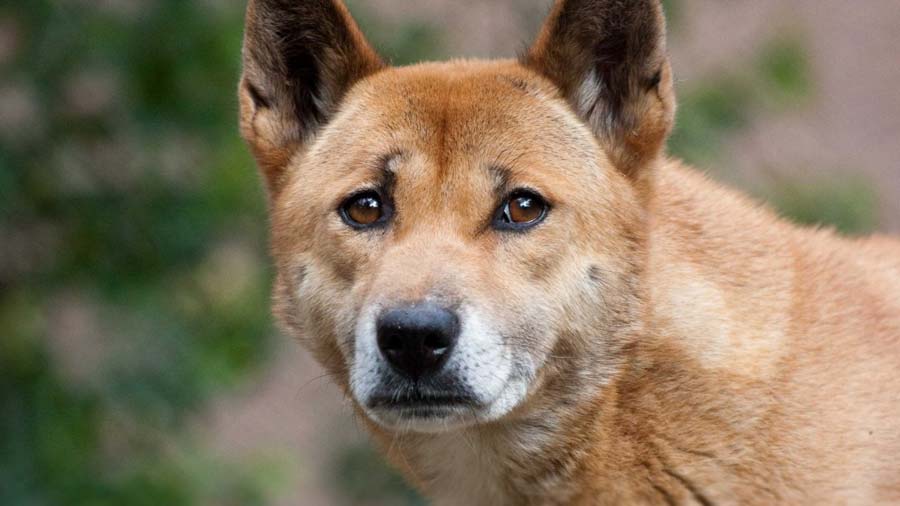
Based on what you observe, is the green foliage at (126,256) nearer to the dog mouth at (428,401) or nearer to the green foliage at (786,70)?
the green foliage at (786,70)

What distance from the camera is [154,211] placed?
6.29 metres

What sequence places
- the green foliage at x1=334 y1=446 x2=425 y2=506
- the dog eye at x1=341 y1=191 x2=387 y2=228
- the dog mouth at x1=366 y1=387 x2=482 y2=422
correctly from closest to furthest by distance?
1. the dog mouth at x1=366 y1=387 x2=482 y2=422
2. the dog eye at x1=341 y1=191 x2=387 y2=228
3. the green foliage at x1=334 y1=446 x2=425 y2=506

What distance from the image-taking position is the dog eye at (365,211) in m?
3.75

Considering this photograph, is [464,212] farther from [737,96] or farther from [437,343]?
[737,96]

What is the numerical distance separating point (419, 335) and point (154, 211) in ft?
10.7

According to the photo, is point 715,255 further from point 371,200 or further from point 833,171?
point 833,171

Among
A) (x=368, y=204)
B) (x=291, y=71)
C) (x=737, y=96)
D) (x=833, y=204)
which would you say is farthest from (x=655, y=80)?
(x=833, y=204)

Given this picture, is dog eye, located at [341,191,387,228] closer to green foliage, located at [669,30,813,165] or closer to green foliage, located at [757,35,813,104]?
green foliage, located at [669,30,813,165]

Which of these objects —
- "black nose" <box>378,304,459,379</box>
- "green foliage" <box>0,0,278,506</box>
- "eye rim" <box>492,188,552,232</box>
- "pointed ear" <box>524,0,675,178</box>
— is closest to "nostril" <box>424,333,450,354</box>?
"black nose" <box>378,304,459,379</box>

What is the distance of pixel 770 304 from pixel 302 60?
5.33ft

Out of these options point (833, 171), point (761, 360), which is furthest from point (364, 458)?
point (761, 360)

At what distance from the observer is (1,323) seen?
6.61m

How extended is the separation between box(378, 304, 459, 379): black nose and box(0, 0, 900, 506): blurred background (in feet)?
9.25

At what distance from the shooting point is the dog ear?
161 inches
